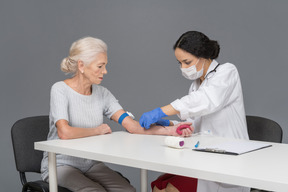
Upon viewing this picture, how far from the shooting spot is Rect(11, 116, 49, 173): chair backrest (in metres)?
2.14

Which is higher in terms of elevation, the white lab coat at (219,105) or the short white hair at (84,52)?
the short white hair at (84,52)

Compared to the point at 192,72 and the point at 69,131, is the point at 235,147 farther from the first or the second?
the point at 69,131

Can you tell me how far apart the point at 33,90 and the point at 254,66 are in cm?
249

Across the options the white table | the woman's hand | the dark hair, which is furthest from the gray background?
the white table

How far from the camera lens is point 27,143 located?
2.19 metres

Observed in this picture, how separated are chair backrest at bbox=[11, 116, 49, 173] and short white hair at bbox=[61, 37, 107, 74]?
1.34 feet

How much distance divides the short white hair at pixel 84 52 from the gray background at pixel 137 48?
1.63 m

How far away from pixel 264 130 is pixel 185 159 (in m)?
0.97

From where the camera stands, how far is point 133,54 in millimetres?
4113

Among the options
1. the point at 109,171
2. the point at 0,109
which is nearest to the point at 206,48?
the point at 109,171

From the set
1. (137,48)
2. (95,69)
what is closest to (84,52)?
(95,69)

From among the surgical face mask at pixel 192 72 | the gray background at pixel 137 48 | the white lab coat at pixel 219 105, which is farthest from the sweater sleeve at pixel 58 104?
the gray background at pixel 137 48

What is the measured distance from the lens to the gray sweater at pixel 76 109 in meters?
2.07

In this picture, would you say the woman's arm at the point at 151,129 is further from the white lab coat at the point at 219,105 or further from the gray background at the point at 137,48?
the gray background at the point at 137,48
